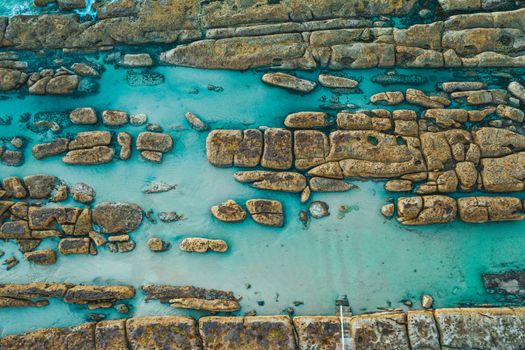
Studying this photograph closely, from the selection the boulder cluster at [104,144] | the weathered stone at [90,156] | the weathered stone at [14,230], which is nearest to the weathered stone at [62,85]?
the boulder cluster at [104,144]

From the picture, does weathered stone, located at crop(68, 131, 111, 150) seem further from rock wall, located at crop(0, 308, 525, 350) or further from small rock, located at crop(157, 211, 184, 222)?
rock wall, located at crop(0, 308, 525, 350)

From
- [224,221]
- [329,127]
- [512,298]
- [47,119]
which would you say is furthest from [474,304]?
[47,119]

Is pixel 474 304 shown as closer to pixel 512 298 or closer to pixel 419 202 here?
pixel 512 298

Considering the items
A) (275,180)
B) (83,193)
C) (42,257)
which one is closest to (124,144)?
(83,193)

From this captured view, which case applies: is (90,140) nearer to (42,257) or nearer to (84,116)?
(84,116)

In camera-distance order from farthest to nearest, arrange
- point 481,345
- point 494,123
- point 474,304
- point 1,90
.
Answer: point 1,90
point 494,123
point 474,304
point 481,345

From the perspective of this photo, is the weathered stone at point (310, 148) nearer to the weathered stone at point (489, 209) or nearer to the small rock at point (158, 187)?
the small rock at point (158, 187)

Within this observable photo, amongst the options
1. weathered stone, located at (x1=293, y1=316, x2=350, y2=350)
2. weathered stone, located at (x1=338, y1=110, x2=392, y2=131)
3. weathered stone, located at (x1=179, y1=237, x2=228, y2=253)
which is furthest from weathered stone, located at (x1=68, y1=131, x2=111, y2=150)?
weathered stone, located at (x1=293, y1=316, x2=350, y2=350)
